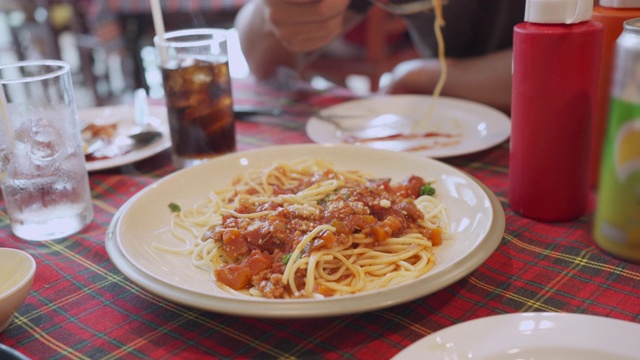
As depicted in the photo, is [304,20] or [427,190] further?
[304,20]

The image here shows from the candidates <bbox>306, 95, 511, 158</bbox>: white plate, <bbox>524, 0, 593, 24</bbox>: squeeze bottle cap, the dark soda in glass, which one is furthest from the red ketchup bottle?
the dark soda in glass

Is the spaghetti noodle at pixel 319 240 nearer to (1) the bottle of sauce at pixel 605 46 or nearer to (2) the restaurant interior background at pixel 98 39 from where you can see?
(1) the bottle of sauce at pixel 605 46

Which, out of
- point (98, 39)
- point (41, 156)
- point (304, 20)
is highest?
point (304, 20)

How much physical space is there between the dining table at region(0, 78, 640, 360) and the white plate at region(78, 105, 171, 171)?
363 mm

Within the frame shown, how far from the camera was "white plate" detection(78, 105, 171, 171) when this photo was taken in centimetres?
155

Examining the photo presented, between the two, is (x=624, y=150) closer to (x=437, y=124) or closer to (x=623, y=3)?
(x=623, y=3)

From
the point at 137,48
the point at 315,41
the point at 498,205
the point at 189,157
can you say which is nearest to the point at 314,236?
the point at 498,205

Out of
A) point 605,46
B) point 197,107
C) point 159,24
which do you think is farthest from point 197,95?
point 605,46

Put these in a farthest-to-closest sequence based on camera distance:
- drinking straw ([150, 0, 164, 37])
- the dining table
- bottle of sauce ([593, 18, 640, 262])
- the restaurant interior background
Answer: the restaurant interior background → drinking straw ([150, 0, 164, 37]) → the dining table → bottle of sauce ([593, 18, 640, 262])

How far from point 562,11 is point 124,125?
4.28 feet

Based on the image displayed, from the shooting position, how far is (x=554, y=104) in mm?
1067

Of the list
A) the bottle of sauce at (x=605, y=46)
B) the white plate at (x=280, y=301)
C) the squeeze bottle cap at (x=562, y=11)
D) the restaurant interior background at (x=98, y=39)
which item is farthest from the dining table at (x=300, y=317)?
the restaurant interior background at (x=98, y=39)

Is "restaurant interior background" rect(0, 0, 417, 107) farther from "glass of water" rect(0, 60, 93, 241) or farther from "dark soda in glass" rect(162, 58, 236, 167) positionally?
"glass of water" rect(0, 60, 93, 241)

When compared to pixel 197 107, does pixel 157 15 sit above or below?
above
